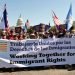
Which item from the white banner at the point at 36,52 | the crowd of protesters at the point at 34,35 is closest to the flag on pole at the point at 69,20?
the crowd of protesters at the point at 34,35

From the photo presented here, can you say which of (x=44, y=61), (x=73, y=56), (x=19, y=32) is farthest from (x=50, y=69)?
(x=19, y=32)

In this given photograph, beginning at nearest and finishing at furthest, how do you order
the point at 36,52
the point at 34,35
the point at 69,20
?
the point at 36,52 < the point at 34,35 < the point at 69,20

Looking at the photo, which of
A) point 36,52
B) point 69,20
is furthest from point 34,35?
point 69,20

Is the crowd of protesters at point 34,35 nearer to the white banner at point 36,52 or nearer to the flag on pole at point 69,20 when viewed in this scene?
the white banner at point 36,52

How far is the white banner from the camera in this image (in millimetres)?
12203

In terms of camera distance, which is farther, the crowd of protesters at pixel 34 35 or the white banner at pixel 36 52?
the crowd of protesters at pixel 34 35

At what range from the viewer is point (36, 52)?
40.8 ft

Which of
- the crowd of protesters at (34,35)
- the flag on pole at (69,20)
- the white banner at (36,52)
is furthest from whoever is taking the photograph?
the flag on pole at (69,20)

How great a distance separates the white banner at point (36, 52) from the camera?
12.2 meters

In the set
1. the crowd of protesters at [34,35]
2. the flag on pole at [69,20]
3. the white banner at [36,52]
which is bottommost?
the white banner at [36,52]

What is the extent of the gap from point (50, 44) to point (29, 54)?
1.06 meters

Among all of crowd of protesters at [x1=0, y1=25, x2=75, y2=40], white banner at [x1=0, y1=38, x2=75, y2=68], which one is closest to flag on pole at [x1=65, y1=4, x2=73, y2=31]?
crowd of protesters at [x1=0, y1=25, x2=75, y2=40]

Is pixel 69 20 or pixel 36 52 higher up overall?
pixel 69 20

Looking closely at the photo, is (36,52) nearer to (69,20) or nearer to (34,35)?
(34,35)
